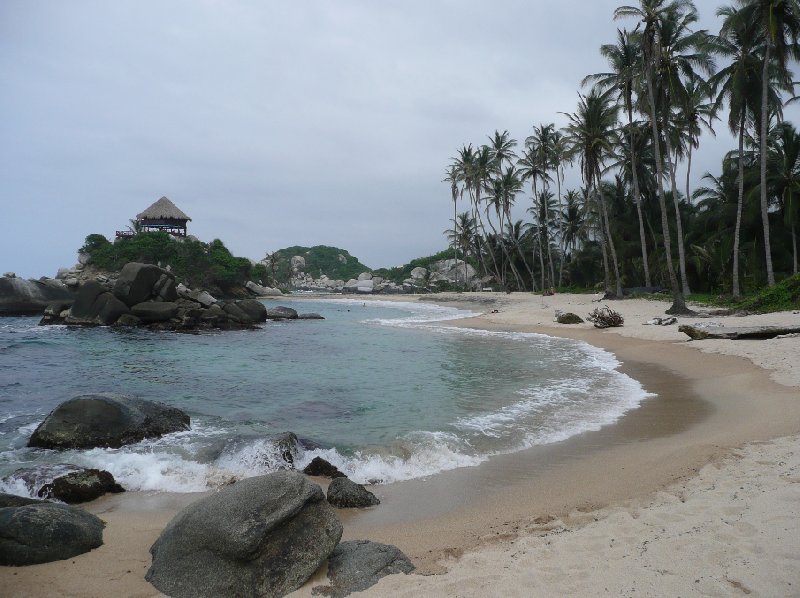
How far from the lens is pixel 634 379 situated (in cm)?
1195

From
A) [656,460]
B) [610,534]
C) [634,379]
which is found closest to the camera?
[610,534]

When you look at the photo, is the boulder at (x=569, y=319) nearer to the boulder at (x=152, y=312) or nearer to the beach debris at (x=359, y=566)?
the boulder at (x=152, y=312)

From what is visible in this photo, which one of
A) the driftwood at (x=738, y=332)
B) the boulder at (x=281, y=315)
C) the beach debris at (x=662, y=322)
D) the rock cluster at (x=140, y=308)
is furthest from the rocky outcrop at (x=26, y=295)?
the driftwood at (x=738, y=332)

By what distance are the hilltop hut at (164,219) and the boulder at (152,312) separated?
3819 cm

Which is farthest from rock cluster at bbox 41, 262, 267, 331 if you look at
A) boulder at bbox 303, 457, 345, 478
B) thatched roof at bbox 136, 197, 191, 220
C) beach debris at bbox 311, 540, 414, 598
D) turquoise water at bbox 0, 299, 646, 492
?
thatched roof at bbox 136, 197, 191, 220

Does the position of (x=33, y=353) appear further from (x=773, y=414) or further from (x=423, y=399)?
(x=773, y=414)

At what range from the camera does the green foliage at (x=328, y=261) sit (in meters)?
136

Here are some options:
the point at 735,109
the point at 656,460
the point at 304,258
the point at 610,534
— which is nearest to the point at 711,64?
the point at 735,109

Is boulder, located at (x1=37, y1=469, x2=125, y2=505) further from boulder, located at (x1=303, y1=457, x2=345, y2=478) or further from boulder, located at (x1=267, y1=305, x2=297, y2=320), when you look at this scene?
boulder, located at (x1=267, y1=305, x2=297, y2=320)

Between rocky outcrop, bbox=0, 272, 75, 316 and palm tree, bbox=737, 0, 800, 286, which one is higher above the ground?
palm tree, bbox=737, 0, 800, 286

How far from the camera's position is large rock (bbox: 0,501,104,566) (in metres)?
3.98

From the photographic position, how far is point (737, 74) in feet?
82.7

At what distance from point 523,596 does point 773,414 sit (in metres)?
6.59

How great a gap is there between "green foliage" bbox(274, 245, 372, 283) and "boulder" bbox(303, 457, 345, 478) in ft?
399
